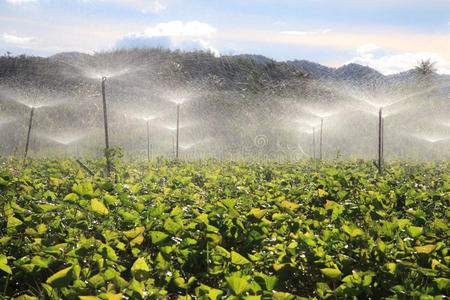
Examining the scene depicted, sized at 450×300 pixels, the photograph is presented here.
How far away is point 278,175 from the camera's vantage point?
4.49 metres

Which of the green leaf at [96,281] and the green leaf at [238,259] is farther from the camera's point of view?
the green leaf at [238,259]

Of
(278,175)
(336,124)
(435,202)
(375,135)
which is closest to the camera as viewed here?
(435,202)

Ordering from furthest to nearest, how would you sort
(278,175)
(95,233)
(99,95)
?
(99,95) → (278,175) → (95,233)

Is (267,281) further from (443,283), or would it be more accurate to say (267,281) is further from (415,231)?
(415,231)

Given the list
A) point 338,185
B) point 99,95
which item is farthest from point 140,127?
point 338,185

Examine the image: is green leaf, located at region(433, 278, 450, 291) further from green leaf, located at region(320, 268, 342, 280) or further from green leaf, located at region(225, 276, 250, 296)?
green leaf, located at region(225, 276, 250, 296)

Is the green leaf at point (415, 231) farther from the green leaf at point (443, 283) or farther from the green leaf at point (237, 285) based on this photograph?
the green leaf at point (237, 285)

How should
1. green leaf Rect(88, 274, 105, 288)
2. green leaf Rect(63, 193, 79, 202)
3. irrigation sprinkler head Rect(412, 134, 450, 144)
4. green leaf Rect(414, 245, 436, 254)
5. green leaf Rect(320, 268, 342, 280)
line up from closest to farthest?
1. green leaf Rect(88, 274, 105, 288)
2. green leaf Rect(320, 268, 342, 280)
3. green leaf Rect(414, 245, 436, 254)
4. green leaf Rect(63, 193, 79, 202)
5. irrigation sprinkler head Rect(412, 134, 450, 144)

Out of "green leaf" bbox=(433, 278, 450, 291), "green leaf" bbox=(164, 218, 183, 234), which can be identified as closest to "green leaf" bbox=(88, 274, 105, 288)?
"green leaf" bbox=(164, 218, 183, 234)

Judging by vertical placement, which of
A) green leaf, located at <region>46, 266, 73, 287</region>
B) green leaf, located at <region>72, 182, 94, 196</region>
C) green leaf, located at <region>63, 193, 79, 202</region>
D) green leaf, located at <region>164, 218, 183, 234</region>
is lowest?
green leaf, located at <region>46, 266, 73, 287</region>

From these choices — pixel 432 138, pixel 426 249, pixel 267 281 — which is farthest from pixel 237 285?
pixel 432 138

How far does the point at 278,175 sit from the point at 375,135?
11225 mm

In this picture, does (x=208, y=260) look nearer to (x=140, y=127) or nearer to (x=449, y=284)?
(x=449, y=284)

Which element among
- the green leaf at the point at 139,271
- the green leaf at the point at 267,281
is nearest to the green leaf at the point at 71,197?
the green leaf at the point at 139,271
